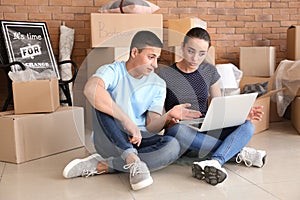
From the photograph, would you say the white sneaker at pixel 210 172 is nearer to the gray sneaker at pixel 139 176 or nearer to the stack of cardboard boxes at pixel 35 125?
the gray sneaker at pixel 139 176

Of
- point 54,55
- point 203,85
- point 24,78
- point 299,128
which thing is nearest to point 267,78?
point 299,128

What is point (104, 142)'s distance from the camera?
7.28ft

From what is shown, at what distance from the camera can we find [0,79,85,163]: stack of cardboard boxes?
2.64 metres

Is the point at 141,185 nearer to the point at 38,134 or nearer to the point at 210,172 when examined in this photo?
the point at 210,172

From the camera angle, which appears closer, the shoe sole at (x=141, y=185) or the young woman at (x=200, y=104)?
the shoe sole at (x=141, y=185)

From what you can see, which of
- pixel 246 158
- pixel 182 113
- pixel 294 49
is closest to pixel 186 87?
pixel 182 113

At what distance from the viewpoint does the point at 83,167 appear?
2.27 meters

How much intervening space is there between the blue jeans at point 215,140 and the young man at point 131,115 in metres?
0.06

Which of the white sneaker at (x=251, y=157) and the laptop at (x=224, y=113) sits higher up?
the laptop at (x=224, y=113)

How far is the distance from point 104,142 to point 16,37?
192 centimetres

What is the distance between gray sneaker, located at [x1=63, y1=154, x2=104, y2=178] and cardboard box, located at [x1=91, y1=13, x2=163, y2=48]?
1419mm

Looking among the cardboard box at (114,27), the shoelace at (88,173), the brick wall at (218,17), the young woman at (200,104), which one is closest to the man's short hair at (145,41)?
the young woman at (200,104)

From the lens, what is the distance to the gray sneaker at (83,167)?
7.34 ft

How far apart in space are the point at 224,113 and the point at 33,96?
132 centimetres
